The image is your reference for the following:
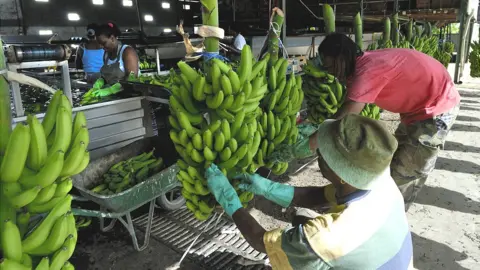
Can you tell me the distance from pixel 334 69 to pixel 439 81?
38.3 inches

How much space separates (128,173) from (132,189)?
21.6 inches

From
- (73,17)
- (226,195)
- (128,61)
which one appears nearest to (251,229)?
(226,195)

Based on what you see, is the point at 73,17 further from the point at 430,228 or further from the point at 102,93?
the point at 430,228

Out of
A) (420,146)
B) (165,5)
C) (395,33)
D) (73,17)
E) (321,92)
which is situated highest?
(165,5)

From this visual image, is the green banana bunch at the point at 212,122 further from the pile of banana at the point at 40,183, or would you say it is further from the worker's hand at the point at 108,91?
the worker's hand at the point at 108,91

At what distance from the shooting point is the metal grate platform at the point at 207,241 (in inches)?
137

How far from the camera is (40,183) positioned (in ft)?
4.42

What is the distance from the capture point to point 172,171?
11.6 feet

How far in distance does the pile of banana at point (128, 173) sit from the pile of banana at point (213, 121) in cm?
147

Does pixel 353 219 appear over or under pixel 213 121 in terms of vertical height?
under

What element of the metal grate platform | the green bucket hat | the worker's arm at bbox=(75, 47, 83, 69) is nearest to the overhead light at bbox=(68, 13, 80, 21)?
the worker's arm at bbox=(75, 47, 83, 69)

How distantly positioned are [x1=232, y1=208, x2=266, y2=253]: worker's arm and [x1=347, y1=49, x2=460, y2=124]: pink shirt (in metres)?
1.62

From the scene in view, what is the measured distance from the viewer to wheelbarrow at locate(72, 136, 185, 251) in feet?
10.1

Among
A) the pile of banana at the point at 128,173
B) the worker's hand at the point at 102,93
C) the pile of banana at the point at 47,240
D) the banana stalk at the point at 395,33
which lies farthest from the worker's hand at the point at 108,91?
the banana stalk at the point at 395,33
